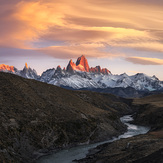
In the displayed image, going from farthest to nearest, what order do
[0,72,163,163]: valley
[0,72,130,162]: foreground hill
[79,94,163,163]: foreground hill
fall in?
[0,72,130,162]: foreground hill
[0,72,163,163]: valley
[79,94,163,163]: foreground hill

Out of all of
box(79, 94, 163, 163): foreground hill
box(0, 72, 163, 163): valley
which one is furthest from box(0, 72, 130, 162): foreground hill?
box(79, 94, 163, 163): foreground hill

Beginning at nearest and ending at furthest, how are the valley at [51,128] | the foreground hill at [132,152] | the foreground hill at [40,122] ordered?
the foreground hill at [132,152], the valley at [51,128], the foreground hill at [40,122]

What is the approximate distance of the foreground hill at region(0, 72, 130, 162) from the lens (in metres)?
62.9

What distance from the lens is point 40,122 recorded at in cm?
7544

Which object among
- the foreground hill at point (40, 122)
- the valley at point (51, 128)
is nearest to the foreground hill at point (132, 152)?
the valley at point (51, 128)

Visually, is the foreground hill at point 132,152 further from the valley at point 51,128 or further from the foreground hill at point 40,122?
→ the foreground hill at point 40,122

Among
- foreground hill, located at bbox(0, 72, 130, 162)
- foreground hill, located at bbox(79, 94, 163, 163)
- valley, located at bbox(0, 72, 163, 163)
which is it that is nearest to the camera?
foreground hill, located at bbox(79, 94, 163, 163)

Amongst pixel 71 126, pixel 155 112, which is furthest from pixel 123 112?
pixel 71 126

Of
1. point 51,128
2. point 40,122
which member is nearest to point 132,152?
point 51,128

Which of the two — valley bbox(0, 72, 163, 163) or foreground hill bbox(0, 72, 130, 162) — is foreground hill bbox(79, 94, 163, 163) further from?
foreground hill bbox(0, 72, 130, 162)

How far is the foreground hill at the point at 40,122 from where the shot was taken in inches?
2475

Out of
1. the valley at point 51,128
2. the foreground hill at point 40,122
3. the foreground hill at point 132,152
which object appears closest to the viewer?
the foreground hill at point 132,152

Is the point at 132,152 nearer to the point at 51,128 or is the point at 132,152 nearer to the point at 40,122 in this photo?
the point at 51,128

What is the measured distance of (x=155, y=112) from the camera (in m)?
135
